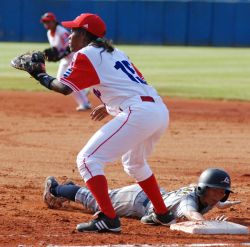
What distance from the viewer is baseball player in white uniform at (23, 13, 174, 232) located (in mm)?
6086

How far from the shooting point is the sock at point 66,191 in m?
7.11

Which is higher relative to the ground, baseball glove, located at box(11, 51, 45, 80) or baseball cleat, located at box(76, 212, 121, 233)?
baseball glove, located at box(11, 51, 45, 80)

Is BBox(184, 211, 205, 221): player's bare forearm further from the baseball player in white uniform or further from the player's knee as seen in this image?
the player's knee

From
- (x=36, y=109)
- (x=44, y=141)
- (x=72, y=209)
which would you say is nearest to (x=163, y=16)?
(x=36, y=109)

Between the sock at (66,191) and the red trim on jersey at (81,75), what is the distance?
1381 millimetres

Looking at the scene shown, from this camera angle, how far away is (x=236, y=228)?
20.5 ft

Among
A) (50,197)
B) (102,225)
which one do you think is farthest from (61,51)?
(102,225)

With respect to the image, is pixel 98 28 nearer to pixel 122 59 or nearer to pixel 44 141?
pixel 122 59

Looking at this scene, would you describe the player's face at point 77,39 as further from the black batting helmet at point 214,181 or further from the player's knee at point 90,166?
the black batting helmet at point 214,181

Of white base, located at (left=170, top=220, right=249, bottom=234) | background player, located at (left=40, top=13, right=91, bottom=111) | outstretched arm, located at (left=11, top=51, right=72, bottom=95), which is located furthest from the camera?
background player, located at (left=40, top=13, right=91, bottom=111)

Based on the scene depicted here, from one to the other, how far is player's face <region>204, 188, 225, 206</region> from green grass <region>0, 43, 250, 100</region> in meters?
10.8

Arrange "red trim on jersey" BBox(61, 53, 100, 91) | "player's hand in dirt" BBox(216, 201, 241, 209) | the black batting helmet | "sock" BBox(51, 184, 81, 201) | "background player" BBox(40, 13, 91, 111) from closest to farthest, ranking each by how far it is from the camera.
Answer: "red trim on jersey" BBox(61, 53, 100, 91), the black batting helmet, "player's hand in dirt" BBox(216, 201, 241, 209), "sock" BBox(51, 184, 81, 201), "background player" BBox(40, 13, 91, 111)

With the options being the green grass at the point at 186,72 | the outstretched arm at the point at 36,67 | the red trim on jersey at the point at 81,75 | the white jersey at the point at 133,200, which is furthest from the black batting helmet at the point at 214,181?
the green grass at the point at 186,72

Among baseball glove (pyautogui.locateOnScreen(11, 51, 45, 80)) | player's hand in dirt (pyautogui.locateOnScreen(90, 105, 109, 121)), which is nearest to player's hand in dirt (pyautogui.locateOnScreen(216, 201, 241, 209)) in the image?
player's hand in dirt (pyautogui.locateOnScreen(90, 105, 109, 121))
